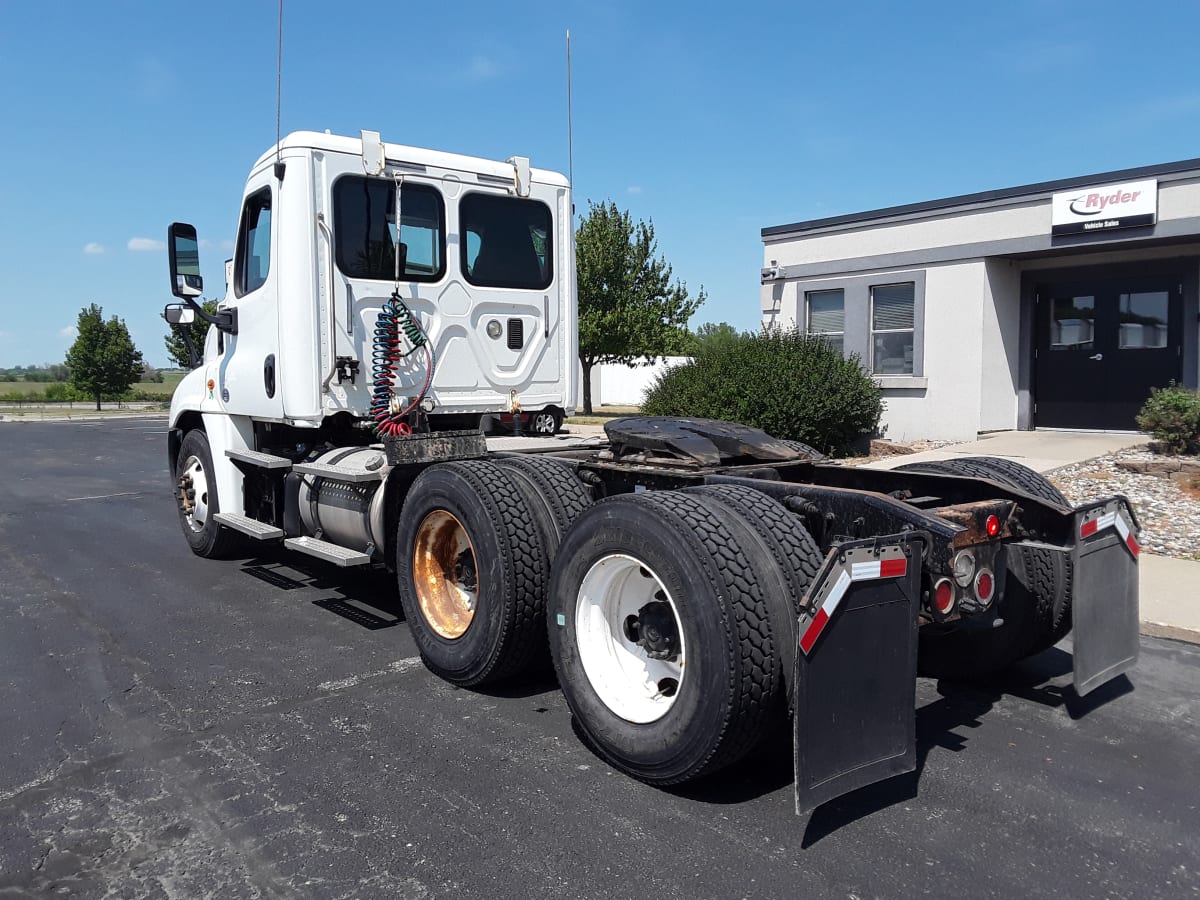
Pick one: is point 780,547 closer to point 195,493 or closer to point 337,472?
point 337,472

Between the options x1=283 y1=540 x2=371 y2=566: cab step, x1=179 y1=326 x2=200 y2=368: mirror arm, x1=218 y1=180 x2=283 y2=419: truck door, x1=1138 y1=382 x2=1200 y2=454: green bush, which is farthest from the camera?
x1=1138 y1=382 x2=1200 y2=454: green bush

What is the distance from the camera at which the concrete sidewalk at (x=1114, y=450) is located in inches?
237

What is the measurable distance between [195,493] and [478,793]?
5653mm

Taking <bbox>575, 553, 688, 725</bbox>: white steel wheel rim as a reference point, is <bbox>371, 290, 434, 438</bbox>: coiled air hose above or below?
above

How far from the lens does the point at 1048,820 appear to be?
3.48 m

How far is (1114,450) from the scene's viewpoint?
12.3m

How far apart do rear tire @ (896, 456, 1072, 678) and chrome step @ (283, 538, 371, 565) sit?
3.35 meters

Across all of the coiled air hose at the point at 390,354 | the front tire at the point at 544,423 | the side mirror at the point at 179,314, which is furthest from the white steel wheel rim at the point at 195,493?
the front tire at the point at 544,423

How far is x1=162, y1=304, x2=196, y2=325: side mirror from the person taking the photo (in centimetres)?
746

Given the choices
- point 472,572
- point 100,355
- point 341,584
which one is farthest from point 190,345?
point 100,355

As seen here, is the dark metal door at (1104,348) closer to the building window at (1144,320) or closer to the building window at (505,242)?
the building window at (1144,320)

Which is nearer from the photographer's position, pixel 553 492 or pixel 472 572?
pixel 553 492

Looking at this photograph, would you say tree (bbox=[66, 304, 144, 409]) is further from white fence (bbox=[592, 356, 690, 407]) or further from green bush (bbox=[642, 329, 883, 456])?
green bush (bbox=[642, 329, 883, 456])

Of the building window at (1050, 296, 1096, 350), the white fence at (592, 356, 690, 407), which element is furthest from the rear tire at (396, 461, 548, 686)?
the white fence at (592, 356, 690, 407)
